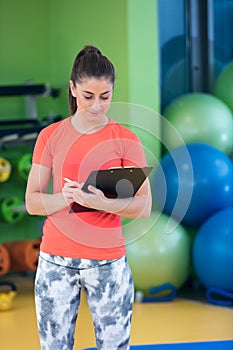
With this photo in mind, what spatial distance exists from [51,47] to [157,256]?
2.12m

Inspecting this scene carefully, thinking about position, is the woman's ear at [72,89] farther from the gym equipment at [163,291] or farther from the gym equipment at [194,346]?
the gym equipment at [163,291]

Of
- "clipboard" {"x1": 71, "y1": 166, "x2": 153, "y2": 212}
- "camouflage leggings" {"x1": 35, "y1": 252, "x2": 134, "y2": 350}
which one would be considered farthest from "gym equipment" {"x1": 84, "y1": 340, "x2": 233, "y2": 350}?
"clipboard" {"x1": 71, "y1": 166, "x2": 153, "y2": 212}

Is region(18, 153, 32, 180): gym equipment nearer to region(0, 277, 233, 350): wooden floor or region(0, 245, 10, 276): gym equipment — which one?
region(0, 245, 10, 276): gym equipment

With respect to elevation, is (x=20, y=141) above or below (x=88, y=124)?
below

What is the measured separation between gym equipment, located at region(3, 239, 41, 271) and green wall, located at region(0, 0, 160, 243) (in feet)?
1.68

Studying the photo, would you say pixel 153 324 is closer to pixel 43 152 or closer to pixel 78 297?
pixel 78 297

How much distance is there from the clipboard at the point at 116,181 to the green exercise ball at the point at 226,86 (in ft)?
10.5

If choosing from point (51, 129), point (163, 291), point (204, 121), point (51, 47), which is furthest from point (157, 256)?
point (51, 129)

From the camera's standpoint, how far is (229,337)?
377cm

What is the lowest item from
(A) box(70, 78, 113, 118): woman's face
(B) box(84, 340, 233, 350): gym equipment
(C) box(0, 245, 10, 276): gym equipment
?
(C) box(0, 245, 10, 276): gym equipment

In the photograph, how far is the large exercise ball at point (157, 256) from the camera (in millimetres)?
4652

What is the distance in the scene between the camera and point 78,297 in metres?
2.13

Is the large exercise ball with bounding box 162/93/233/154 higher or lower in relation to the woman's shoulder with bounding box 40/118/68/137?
lower

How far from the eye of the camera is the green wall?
508 centimetres
